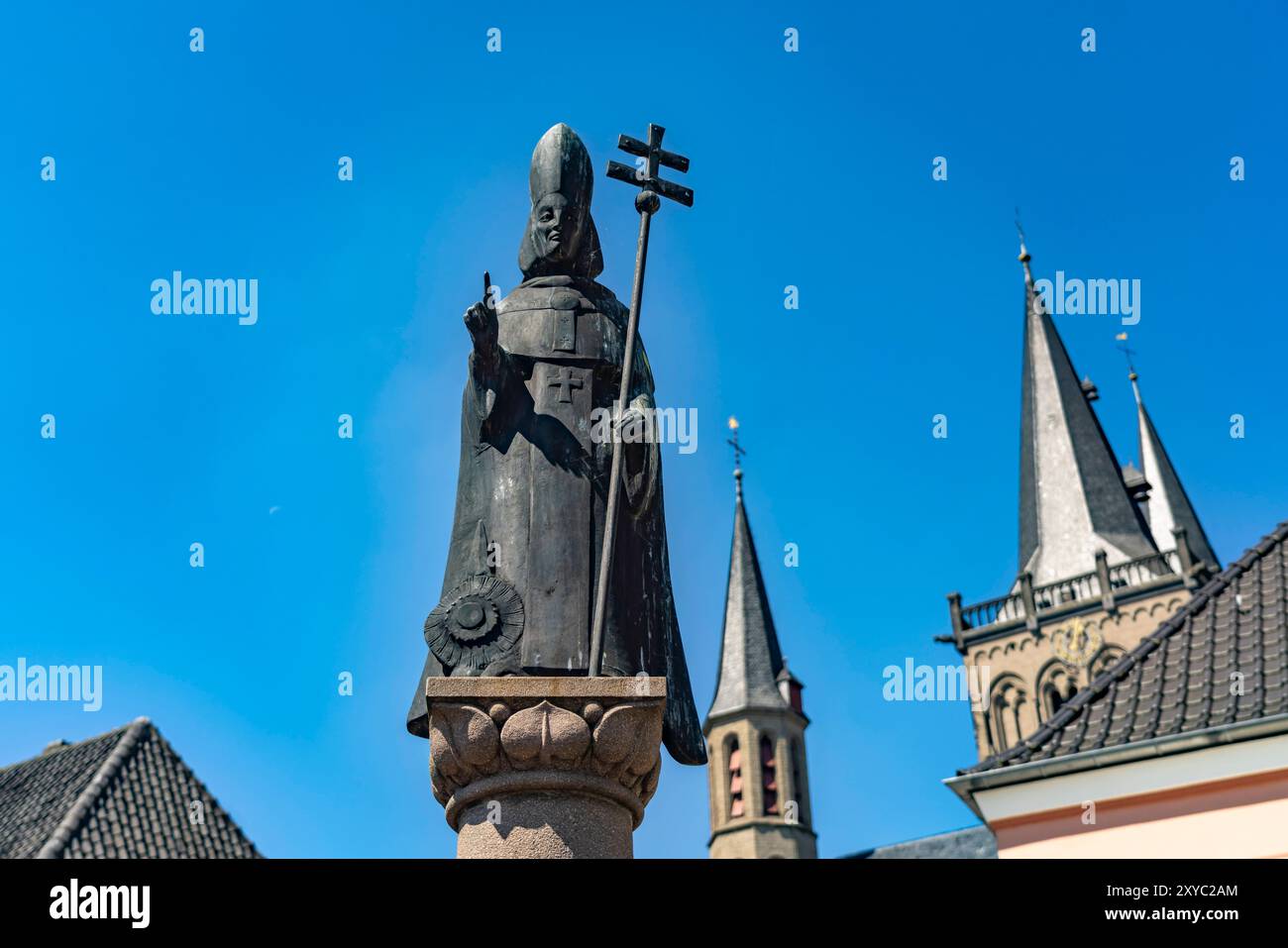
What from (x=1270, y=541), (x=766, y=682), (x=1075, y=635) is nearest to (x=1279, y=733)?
(x=1270, y=541)

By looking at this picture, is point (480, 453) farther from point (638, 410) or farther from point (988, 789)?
point (988, 789)

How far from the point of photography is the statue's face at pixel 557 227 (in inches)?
293

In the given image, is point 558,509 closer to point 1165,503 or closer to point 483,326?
point 483,326

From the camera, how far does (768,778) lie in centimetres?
6725

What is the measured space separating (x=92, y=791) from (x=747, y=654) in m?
49.1

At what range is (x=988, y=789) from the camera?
13.2 meters

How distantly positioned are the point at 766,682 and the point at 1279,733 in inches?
2257

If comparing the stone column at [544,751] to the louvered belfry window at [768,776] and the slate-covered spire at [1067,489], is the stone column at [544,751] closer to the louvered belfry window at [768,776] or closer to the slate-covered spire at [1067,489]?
the slate-covered spire at [1067,489]

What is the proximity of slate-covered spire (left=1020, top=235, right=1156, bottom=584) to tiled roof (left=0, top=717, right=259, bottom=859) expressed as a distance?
45.1 meters

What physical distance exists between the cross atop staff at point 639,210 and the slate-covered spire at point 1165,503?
5949cm

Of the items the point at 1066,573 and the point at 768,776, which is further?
the point at 768,776

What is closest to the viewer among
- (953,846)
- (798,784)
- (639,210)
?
(639,210)

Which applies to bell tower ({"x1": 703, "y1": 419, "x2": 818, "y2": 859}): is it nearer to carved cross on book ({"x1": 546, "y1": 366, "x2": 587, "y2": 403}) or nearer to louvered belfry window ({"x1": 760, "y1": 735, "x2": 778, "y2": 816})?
louvered belfry window ({"x1": 760, "y1": 735, "x2": 778, "y2": 816})

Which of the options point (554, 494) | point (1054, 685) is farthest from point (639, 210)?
point (1054, 685)
